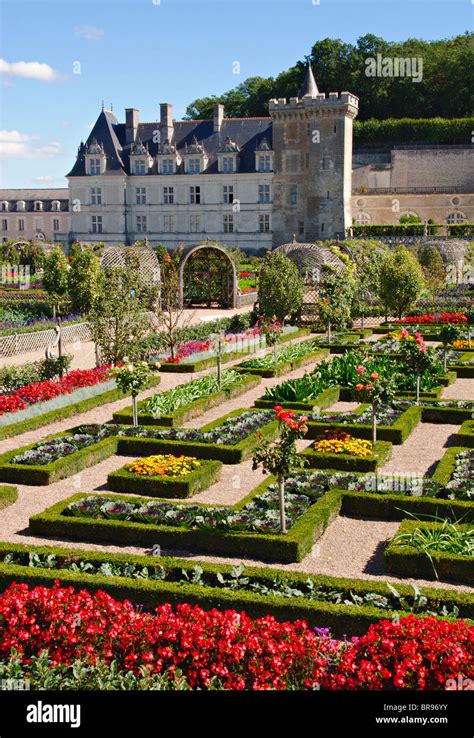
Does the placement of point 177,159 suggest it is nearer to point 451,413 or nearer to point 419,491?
point 451,413

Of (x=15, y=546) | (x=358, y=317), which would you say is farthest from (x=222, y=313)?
(x=15, y=546)

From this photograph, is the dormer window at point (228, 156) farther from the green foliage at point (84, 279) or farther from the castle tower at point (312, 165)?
the green foliage at point (84, 279)

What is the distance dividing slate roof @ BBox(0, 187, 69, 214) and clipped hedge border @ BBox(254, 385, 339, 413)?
181ft

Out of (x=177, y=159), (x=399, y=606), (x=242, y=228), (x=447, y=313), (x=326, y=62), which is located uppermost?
(x=326, y=62)

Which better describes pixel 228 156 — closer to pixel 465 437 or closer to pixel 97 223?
pixel 97 223

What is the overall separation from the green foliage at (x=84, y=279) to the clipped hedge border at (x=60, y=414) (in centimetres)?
831

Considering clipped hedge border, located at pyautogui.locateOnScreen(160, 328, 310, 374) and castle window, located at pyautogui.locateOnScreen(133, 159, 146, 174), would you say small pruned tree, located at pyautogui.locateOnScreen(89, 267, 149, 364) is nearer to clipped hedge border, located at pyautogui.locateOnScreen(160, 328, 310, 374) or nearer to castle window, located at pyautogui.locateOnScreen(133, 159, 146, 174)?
clipped hedge border, located at pyautogui.locateOnScreen(160, 328, 310, 374)

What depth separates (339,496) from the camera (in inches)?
438

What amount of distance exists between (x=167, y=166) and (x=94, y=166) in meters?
5.24

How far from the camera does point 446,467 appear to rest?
12016 mm

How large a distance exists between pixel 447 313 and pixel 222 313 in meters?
8.23

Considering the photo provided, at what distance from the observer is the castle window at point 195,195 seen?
56.6 metres

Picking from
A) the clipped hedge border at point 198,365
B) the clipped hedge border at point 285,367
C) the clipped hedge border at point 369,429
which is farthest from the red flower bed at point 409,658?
the clipped hedge border at point 198,365

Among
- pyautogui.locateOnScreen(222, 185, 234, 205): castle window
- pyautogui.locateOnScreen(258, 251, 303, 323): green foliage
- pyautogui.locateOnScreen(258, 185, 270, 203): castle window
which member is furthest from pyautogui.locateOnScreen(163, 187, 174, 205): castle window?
pyautogui.locateOnScreen(258, 251, 303, 323): green foliage
